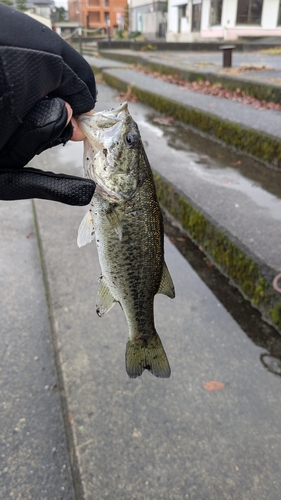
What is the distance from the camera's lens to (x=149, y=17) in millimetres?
39344

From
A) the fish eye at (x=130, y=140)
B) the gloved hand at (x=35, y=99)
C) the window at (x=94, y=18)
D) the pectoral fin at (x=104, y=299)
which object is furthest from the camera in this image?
the window at (x=94, y=18)

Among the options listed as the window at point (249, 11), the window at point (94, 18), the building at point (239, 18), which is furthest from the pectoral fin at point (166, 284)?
the window at point (94, 18)

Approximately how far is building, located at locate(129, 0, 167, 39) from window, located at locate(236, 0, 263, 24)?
42.0ft

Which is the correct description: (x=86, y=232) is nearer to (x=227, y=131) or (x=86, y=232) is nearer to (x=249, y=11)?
(x=227, y=131)

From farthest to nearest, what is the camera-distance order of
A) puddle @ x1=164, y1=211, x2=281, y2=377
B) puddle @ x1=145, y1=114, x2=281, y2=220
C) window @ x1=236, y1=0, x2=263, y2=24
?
window @ x1=236, y1=0, x2=263, y2=24, puddle @ x1=145, y1=114, x2=281, y2=220, puddle @ x1=164, y1=211, x2=281, y2=377

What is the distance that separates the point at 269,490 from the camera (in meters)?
1.99

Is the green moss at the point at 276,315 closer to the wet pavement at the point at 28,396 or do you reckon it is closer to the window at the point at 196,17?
the wet pavement at the point at 28,396

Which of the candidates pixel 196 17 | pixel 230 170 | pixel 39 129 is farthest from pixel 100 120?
pixel 196 17

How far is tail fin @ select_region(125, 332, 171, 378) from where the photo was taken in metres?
2.03

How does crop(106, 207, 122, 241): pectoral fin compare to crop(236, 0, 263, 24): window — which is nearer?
crop(106, 207, 122, 241): pectoral fin

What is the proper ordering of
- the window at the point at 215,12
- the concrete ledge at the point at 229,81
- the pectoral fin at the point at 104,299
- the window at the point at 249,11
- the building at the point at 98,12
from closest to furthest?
the pectoral fin at the point at 104,299
the concrete ledge at the point at 229,81
the window at the point at 249,11
the window at the point at 215,12
the building at the point at 98,12

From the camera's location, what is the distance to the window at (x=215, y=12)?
91.2 ft

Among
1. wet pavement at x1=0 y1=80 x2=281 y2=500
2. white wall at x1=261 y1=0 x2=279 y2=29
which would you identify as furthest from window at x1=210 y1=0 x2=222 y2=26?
wet pavement at x1=0 y1=80 x2=281 y2=500

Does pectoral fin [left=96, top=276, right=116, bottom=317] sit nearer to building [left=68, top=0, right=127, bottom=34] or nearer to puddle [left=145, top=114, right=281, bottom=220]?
puddle [left=145, top=114, right=281, bottom=220]
